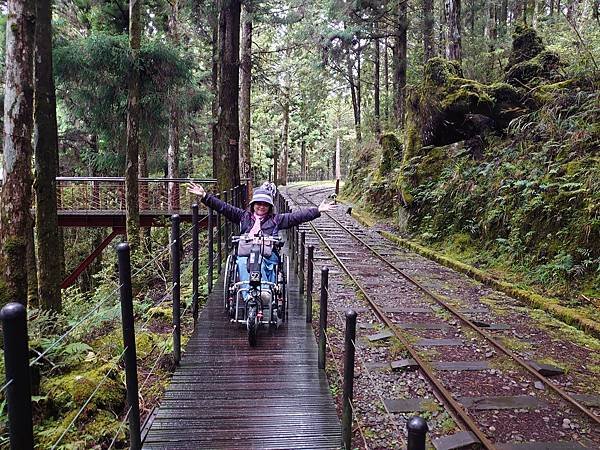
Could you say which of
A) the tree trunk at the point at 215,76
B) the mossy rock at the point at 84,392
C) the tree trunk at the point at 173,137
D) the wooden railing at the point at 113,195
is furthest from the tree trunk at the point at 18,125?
the wooden railing at the point at 113,195

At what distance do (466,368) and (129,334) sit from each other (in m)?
4.07

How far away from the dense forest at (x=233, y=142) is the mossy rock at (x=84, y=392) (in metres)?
0.02

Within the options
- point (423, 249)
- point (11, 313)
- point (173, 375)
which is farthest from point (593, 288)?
point (11, 313)

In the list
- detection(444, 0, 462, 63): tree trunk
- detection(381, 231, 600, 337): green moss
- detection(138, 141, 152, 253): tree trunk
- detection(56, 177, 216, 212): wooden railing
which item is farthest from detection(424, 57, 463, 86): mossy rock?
detection(138, 141, 152, 253): tree trunk

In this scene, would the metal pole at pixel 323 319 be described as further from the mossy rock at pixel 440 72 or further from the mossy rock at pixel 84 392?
the mossy rock at pixel 440 72

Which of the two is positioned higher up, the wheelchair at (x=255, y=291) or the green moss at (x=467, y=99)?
the green moss at (x=467, y=99)

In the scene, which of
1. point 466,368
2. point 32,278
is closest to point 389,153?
point 32,278

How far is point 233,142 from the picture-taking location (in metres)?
13.2

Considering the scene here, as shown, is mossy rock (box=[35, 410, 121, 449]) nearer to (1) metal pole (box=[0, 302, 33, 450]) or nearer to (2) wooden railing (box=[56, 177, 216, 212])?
(1) metal pole (box=[0, 302, 33, 450])

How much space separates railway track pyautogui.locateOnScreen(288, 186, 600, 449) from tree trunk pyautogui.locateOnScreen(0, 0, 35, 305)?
4442 millimetres

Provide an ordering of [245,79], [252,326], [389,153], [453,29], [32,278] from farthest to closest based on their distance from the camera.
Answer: [389,153], [245,79], [453,29], [32,278], [252,326]

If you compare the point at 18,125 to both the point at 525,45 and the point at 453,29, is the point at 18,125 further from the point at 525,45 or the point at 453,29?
the point at 525,45

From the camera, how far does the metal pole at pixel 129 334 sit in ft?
9.79

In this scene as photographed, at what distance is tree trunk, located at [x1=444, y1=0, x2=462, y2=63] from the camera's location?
14.2 metres
